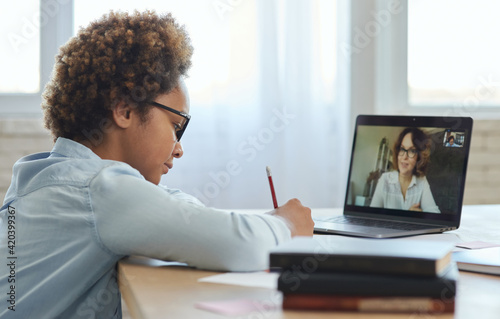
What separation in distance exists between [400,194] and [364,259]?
787 mm

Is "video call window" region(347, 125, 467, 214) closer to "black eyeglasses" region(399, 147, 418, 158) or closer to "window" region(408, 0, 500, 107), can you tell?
"black eyeglasses" region(399, 147, 418, 158)

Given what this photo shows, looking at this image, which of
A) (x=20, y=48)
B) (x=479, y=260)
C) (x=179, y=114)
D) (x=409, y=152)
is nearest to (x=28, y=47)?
(x=20, y=48)

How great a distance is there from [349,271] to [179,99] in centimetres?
68

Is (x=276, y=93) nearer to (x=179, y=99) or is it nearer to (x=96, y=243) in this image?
(x=179, y=99)

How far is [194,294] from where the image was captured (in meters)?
0.78

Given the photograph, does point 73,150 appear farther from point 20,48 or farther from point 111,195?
point 20,48

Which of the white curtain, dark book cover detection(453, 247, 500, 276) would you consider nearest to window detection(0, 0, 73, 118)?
the white curtain

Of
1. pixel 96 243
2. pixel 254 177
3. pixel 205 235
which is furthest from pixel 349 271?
pixel 254 177

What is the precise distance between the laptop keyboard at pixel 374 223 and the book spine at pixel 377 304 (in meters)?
0.66

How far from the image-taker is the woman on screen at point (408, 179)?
142cm

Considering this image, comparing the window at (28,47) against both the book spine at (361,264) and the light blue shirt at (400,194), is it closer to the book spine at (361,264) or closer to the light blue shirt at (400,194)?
the light blue shirt at (400,194)

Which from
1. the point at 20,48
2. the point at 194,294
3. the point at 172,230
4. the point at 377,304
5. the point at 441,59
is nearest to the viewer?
the point at 377,304

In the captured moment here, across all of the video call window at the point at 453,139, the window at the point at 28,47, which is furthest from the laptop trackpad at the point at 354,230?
the window at the point at 28,47

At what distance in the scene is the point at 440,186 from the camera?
1394 mm
